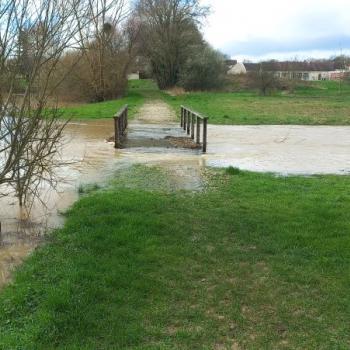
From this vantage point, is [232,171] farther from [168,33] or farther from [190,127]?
[168,33]

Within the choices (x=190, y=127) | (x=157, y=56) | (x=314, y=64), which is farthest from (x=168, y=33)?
(x=314, y=64)

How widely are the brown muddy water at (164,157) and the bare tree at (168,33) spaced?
3022cm

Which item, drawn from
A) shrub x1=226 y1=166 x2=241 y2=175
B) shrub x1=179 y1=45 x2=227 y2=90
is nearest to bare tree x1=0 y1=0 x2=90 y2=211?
shrub x1=226 y1=166 x2=241 y2=175

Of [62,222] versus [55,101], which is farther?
[62,222]

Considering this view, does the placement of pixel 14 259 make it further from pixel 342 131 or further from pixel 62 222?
pixel 342 131

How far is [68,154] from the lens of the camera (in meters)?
12.0

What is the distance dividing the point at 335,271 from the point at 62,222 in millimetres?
3159

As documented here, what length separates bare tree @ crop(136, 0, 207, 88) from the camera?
159ft

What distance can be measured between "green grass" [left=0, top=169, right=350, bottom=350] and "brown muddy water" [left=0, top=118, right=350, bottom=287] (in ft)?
1.60

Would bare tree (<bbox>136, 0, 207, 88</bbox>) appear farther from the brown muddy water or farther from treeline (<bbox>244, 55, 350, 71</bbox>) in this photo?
the brown muddy water

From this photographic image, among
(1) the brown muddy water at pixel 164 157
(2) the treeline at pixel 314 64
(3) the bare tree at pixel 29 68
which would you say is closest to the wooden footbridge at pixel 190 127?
(1) the brown muddy water at pixel 164 157

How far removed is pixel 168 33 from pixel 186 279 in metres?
46.0

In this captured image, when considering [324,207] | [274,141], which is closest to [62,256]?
[324,207]

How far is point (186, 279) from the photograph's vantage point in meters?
4.43
